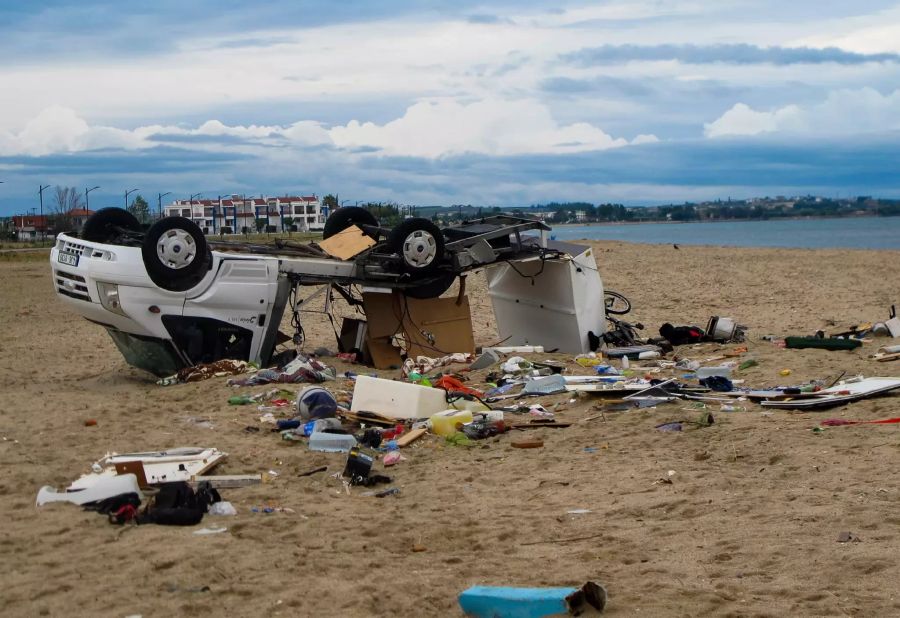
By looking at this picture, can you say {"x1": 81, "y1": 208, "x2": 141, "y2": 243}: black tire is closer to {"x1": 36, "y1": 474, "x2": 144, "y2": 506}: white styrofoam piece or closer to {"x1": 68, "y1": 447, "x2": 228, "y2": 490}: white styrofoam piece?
{"x1": 68, "y1": 447, "x2": 228, "y2": 490}: white styrofoam piece

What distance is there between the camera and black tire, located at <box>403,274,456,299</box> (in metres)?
13.3

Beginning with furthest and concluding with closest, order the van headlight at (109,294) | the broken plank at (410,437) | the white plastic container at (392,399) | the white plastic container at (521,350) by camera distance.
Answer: the white plastic container at (521,350) → the van headlight at (109,294) → the white plastic container at (392,399) → the broken plank at (410,437)

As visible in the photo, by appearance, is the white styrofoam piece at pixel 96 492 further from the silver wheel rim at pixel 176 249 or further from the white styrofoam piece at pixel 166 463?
the silver wheel rim at pixel 176 249

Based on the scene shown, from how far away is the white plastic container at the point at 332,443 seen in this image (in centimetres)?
882

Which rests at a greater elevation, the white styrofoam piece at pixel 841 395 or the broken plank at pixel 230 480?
the white styrofoam piece at pixel 841 395

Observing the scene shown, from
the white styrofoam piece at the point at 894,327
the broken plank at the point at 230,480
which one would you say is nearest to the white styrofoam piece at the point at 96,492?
the broken plank at the point at 230,480

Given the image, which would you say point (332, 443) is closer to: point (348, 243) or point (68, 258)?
point (348, 243)

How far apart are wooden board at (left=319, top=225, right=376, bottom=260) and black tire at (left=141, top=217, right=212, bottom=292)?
180cm

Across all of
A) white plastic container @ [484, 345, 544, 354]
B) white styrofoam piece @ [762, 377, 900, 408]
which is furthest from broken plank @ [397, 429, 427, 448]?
white plastic container @ [484, 345, 544, 354]

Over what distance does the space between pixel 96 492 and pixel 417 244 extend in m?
6.85

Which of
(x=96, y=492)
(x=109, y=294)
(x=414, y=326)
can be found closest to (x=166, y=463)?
(x=96, y=492)

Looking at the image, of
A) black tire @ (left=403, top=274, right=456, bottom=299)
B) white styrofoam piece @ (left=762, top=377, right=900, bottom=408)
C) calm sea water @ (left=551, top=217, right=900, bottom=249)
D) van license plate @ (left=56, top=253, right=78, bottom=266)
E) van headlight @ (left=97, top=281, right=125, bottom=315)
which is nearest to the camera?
white styrofoam piece @ (left=762, top=377, right=900, bottom=408)

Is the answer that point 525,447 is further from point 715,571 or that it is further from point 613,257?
point 613,257

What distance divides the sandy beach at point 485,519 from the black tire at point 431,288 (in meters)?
1.67
